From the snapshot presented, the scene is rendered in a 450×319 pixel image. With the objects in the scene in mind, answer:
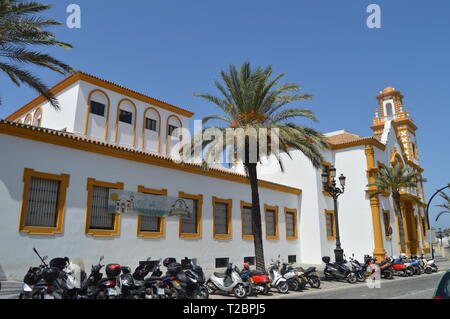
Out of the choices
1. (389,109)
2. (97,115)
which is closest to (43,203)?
(97,115)

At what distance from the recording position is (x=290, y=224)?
25.6 metres

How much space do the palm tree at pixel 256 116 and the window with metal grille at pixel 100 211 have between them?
453cm

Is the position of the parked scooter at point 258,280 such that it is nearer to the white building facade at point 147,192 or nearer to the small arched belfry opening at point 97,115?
the white building facade at point 147,192

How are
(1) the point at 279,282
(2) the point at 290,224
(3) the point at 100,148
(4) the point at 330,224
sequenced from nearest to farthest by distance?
1. (1) the point at 279,282
2. (3) the point at 100,148
3. (2) the point at 290,224
4. (4) the point at 330,224

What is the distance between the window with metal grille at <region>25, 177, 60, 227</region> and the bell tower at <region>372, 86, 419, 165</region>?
38439 mm

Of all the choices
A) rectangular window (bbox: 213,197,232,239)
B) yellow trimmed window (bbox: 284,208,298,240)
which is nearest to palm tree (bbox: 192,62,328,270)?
rectangular window (bbox: 213,197,232,239)

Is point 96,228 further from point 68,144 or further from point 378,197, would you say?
point 378,197

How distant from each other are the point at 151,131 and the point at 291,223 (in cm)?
1281

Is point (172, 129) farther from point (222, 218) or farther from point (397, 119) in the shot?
point (397, 119)

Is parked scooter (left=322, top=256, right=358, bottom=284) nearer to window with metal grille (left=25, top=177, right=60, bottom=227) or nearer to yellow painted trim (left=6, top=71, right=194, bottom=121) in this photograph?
window with metal grille (left=25, top=177, right=60, bottom=227)

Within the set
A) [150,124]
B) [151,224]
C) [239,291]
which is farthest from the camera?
[150,124]

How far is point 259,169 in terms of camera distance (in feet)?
96.4

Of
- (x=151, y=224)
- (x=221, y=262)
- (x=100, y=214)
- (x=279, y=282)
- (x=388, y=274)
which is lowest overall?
(x=388, y=274)
